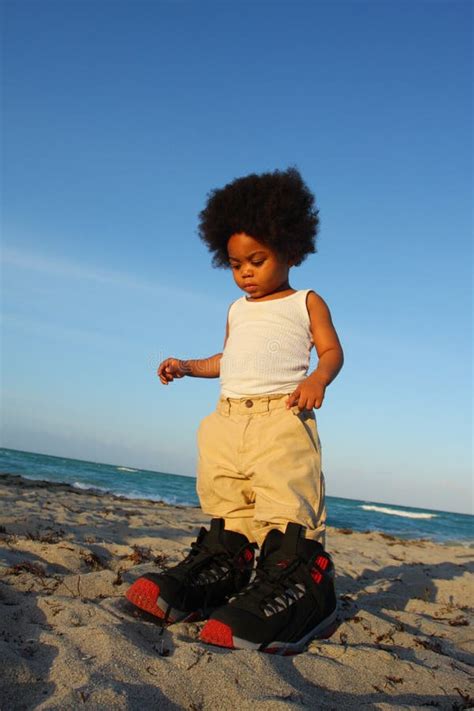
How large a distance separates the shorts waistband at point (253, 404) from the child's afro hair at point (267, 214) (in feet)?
2.65

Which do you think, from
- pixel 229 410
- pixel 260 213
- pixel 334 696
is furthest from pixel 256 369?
pixel 334 696

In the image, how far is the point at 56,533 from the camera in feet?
14.3

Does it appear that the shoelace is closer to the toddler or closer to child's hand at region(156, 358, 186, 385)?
the toddler

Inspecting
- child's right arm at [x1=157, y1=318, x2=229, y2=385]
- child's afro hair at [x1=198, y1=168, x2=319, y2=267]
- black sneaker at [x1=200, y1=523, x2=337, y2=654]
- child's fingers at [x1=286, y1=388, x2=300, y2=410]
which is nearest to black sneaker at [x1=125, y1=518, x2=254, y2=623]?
black sneaker at [x1=200, y1=523, x2=337, y2=654]

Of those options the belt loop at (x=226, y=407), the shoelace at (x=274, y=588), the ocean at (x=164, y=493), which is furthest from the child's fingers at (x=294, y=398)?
the ocean at (x=164, y=493)

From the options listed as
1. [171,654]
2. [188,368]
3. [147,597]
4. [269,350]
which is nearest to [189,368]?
[188,368]

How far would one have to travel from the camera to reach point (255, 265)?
323 cm

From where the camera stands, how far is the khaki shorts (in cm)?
272

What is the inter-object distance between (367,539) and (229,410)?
6403 mm

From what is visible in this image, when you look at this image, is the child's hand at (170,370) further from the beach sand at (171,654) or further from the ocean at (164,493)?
the ocean at (164,493)

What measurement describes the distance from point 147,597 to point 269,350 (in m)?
1.35

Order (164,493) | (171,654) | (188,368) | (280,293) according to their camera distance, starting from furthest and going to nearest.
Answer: (164,493) → (188,368) → (280,293) → (171,654)

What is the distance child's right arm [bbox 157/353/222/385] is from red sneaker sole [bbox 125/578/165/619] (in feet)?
4.52

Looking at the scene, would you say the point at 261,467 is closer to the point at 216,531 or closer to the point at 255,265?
the point at 216,531
